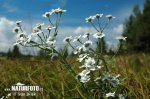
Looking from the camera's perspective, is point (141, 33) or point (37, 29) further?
point (141, 33)

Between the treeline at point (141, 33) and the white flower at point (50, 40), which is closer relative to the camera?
the white flower at point (50, 40)

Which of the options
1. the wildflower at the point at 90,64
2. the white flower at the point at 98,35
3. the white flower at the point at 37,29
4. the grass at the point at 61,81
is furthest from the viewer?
the grass at the point at 61,81

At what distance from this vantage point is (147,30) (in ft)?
142

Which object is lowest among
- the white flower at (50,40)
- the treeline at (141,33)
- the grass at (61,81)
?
the grass at (61,81)

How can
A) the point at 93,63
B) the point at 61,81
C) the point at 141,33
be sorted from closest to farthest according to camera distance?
the point at 93,63 < the point at 61,81 < the point at 141,33

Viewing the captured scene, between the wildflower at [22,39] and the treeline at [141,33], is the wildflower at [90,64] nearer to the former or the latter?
the wildflower at [22,39]

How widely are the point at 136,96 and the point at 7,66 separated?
3361mm

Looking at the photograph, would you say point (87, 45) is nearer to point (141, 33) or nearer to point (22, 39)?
point (22, 39)

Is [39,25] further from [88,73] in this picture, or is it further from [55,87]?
[55,87]

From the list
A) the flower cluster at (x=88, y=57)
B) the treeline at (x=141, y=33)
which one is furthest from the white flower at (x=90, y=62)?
the treeline at (x=141, y=33)

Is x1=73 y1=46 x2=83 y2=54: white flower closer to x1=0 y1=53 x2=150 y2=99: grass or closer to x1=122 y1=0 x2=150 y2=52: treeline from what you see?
x1=0 y1=53 x2=150 y2=99: grass

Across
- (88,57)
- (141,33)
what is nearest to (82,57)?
(88,57)

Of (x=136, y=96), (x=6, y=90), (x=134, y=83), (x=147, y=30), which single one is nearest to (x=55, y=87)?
(x=6, y=90)

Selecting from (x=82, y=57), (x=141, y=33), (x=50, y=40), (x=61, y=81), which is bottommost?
(x=61, y=81)
